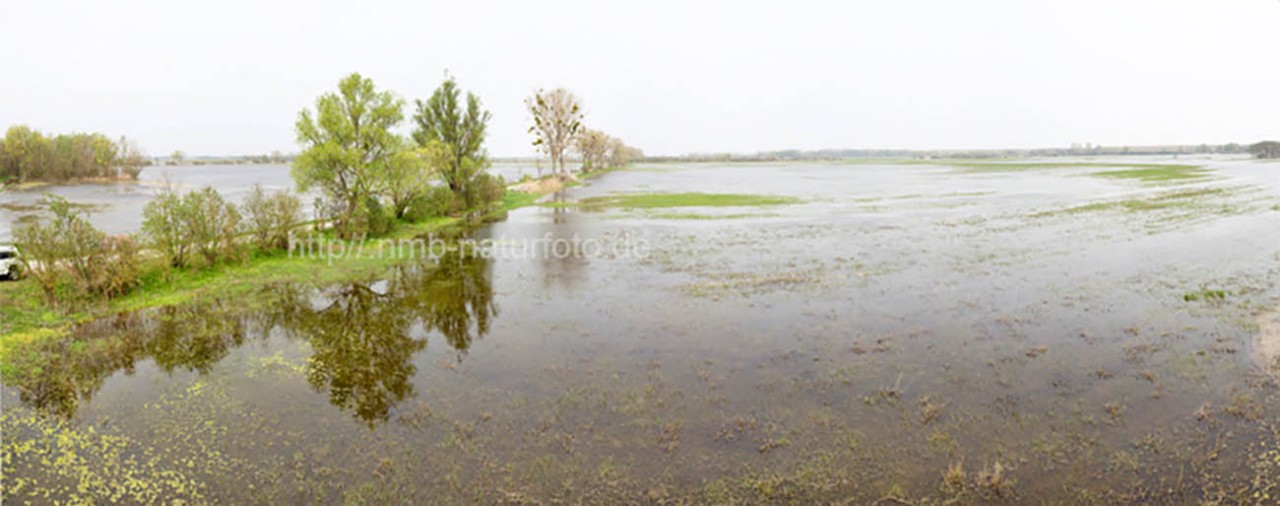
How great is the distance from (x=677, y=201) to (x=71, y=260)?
40.1 metres

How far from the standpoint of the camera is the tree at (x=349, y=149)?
96.2 feet

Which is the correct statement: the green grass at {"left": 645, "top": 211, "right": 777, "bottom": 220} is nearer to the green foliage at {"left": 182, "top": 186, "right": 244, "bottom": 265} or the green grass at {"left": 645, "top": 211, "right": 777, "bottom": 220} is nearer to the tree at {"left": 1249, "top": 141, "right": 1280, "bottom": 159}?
the green foliage at {"left": 182, "top": 186, "right": 244, "bottom": 265}

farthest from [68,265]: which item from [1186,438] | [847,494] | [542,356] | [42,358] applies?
[1186,438]

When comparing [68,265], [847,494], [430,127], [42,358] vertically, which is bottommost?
[847,494]

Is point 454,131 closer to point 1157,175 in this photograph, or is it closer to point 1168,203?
point 1168,203

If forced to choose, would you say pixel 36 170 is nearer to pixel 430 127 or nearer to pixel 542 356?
pixel 430 127

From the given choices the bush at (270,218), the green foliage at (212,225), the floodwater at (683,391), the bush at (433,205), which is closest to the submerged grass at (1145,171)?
the floodwater at (683,391)

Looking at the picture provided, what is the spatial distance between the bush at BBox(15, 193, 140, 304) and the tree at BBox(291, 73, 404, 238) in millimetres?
10959

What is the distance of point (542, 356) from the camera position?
13148 mm

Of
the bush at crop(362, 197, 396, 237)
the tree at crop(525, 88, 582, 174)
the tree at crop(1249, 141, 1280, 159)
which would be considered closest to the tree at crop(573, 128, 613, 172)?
the tree at crop(525, 88, 582, 174)

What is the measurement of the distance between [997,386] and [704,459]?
21.0ft

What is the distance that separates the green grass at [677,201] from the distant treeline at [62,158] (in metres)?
88.0

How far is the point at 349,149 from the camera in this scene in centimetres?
3027

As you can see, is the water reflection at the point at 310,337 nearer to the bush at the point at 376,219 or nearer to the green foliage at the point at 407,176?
the bush at the point at 376,219
